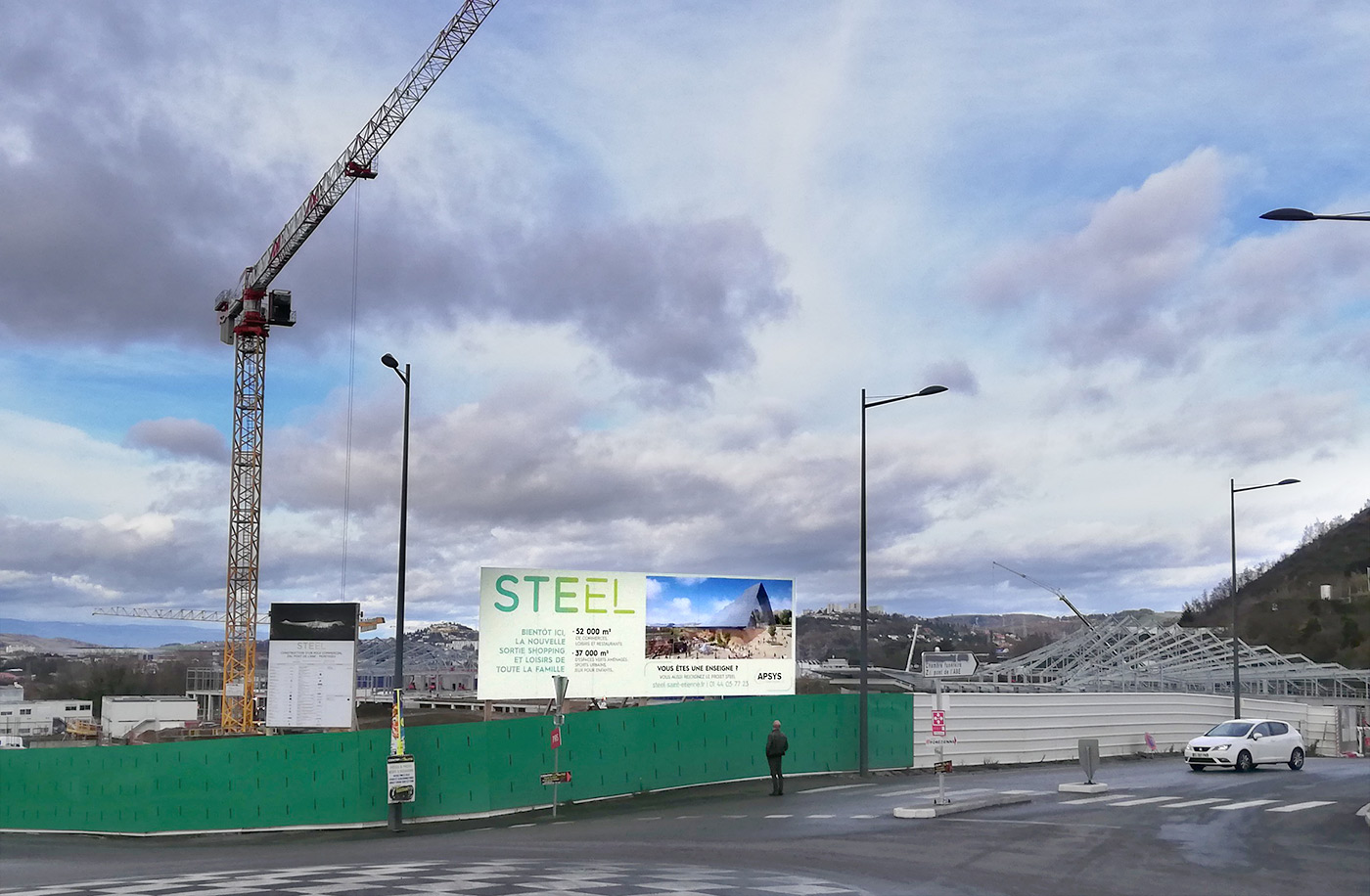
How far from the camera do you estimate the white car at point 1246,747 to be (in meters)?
32.5

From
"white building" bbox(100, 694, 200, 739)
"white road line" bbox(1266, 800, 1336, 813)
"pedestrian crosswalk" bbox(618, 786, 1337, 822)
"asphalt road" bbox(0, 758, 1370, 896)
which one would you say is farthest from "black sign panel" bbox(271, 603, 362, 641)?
"white building" bbox(100, 694, 200, 739)

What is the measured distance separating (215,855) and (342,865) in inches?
175

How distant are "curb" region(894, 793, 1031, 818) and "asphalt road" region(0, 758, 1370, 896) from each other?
32cm

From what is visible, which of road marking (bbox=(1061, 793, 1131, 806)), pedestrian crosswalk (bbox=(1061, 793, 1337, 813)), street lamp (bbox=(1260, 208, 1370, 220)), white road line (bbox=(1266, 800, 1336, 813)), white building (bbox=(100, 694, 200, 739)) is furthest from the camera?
white building (bbox=(100, 694, 200, 739))

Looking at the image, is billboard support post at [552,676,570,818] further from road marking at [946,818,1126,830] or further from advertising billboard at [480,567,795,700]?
road marking at [946,818,1126,830]

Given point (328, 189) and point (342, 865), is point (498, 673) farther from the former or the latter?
point (328, 189)

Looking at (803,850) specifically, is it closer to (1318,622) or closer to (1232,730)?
(1232,730)

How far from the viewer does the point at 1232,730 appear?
110ft

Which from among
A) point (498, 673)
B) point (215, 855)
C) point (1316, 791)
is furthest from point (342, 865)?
point (1316, 791)

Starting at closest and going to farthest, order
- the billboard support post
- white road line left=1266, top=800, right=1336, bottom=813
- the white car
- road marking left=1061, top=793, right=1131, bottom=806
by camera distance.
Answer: white road line left=1266, top=800, right=1336, bottom=813
road marking left=1061, top=793, right=1131, bottom=806
the billboard support post
the white car

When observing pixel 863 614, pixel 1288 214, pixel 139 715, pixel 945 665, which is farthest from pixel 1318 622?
pixel 1288 214

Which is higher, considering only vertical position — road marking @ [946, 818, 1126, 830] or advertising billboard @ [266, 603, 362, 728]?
advertising billboard @ [266, 603, 362, 728]

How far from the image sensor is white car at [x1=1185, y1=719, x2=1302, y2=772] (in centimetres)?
A: 3247

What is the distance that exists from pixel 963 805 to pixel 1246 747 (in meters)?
13.8
